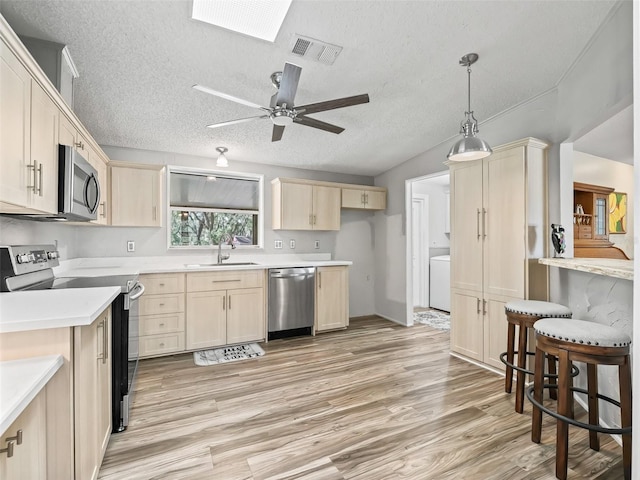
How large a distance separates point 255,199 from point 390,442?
3.33 meters

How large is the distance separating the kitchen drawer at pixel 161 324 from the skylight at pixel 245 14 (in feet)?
8.81

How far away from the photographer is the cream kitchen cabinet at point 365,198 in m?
4.61

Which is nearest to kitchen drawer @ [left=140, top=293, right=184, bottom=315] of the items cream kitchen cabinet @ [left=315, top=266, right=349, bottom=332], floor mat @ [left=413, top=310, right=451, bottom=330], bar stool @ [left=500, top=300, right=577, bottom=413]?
cream kitchen cabinet @ [left=315, top=266, right=349, bottom=332]

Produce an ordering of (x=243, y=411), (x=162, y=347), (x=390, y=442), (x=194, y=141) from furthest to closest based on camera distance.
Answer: (x=194, y=141)
(x=162, y=347)
(x=243, y=411)
(x=390, y=442)

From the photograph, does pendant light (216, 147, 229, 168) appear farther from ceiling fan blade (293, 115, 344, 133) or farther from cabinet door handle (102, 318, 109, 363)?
cabinet door handle (102, 318, 109, 363)

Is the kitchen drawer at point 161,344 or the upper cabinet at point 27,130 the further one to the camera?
the kitchen drawer at point 161,344

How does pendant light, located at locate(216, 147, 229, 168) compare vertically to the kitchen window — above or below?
above

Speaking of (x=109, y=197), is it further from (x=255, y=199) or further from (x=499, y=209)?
(x=499, y=209)

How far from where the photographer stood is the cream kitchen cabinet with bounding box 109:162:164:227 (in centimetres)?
328

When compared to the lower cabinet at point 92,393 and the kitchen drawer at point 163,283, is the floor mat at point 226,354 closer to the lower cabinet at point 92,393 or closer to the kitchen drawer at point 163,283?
the kitchen drawer at point 163,283

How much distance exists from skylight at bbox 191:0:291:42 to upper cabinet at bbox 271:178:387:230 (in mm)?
2200

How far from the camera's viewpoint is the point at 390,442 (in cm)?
193

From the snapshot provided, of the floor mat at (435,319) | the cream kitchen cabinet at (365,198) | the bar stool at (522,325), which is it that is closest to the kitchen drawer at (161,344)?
the cream kitchen cabinet at (365,198)

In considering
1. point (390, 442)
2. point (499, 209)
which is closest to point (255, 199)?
point (499, 209)
